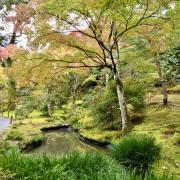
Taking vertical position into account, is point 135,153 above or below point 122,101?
below

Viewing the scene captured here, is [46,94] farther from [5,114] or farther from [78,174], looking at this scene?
[78,174]

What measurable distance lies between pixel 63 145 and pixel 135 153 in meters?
6.26

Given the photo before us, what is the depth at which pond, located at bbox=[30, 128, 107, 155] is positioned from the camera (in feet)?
36.8

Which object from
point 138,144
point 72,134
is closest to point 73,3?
point 138,144

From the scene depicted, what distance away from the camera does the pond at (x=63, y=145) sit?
1121 cm

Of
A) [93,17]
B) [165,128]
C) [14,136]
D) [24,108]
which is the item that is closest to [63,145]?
[14,136]

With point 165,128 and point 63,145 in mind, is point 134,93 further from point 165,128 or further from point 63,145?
point 63,145

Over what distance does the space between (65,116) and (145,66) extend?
10694 mm

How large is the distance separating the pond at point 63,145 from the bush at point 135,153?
143 inches

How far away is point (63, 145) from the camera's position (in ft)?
41.3

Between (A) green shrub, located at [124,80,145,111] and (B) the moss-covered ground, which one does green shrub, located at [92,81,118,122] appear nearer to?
(B) the moss-covered ground

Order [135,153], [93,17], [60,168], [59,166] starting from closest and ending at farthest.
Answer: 1. [60,168]
2. [59,166]
3. [135,153]
4. [93,17]

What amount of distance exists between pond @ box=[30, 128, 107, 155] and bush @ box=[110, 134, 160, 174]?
3.64 meters

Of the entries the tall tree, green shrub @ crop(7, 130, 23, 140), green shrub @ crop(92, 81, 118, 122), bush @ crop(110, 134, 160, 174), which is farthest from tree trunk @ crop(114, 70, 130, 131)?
green shrub @ crop(7, 130, 23, 140)
